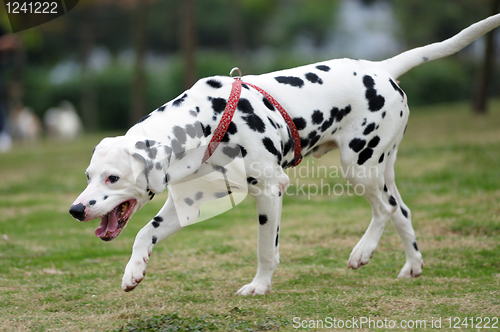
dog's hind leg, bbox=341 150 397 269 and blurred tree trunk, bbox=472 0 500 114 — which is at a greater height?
dog's hind leg, bbox=341 150 397 269

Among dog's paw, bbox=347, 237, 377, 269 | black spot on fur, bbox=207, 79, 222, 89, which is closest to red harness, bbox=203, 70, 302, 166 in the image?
black spot on fur, bbox=207, 79, 222, 89

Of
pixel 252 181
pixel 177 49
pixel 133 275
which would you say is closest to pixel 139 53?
pixel 252 181

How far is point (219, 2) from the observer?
125 ft

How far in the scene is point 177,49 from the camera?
4003 centimetres

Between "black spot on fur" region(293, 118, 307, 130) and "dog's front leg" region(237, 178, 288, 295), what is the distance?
1.53 feet

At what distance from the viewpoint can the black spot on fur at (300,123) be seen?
438cm

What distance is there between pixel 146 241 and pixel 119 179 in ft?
2.08

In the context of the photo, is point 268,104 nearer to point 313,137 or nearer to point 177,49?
point 313,137

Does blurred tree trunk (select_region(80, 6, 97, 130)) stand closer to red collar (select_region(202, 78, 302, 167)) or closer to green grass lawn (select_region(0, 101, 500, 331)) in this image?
green grass lawn (select_region(0, 101, 500, 331))

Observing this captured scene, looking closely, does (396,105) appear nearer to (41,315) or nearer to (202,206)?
(202,206)

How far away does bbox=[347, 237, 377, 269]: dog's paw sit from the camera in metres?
4.66

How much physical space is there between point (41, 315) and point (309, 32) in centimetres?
4181

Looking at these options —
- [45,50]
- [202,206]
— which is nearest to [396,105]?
[202,206]

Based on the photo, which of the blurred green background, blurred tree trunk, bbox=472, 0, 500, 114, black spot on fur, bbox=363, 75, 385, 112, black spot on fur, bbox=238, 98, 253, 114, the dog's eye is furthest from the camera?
the blurred green background
